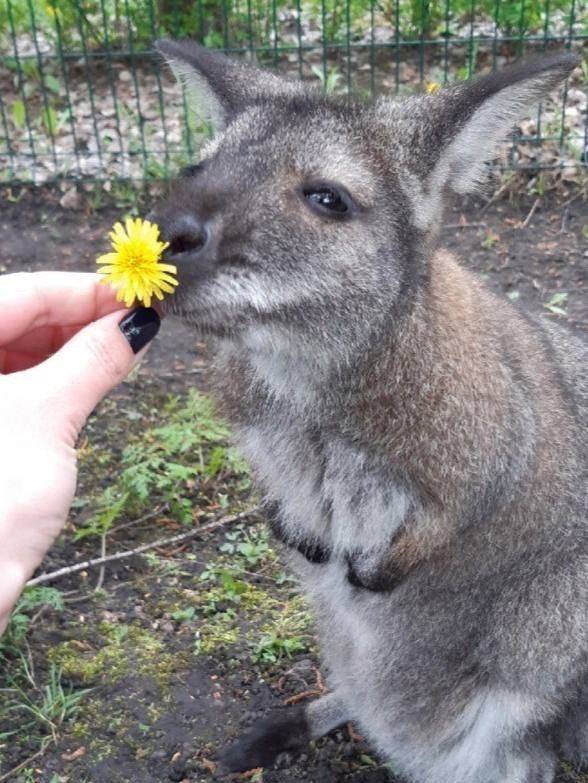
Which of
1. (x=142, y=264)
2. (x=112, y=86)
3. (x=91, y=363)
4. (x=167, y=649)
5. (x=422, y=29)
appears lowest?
(x=167, y=649)

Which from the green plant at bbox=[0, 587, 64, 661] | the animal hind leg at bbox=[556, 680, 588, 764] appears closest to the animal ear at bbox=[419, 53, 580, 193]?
the animal hind leg at bbox=[556, 680, 588, 764]

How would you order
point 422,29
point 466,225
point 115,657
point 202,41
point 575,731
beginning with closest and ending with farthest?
1. point 575,731
2. point 115,657
3. point 466,225
4. point 422,29
5. point 202,41

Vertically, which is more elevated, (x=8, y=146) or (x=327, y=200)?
(x=327, y=200)

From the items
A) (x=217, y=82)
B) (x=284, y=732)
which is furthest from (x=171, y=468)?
(x=217, y=82)

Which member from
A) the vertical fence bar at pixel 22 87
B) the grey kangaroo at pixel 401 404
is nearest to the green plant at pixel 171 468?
the grey kangaroo at pixel 401 404

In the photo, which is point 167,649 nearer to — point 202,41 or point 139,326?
point 139,326

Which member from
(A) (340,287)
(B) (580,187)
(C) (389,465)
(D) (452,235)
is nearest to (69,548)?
(C) (389,465)

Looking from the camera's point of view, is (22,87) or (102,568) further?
(22,87)
